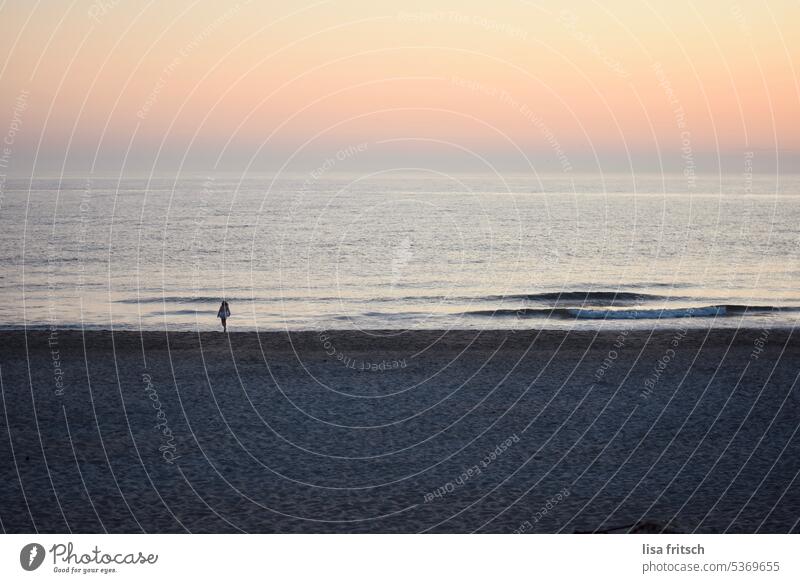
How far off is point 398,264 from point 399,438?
54.4m

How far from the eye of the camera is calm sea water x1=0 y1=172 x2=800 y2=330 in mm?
46000

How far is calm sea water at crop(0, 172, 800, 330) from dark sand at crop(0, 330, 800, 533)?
11777 millimetres

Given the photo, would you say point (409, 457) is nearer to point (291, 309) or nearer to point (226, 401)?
point (226, 401)

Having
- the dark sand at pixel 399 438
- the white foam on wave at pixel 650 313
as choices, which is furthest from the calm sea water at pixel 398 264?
the dark sand at pixel 399 438

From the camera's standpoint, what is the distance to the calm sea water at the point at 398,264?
4600cm

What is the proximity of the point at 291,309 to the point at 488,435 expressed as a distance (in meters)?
28.9

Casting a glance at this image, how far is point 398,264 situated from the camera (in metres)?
74.8

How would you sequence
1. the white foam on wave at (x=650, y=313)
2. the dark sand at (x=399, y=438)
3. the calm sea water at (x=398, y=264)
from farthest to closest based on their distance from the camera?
the calm sea water at (x=398, y=264)
the white foam on wave at (x=650, y=313)
the dark sand at (x=399, y=438)

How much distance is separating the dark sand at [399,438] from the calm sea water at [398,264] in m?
11.8

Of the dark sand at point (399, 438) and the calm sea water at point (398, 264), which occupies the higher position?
the calm sea water at point (398, 264)

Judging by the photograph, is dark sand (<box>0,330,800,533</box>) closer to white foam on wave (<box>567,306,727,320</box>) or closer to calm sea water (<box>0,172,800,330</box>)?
white foam on wave (<box>567,306,727,320</box>)

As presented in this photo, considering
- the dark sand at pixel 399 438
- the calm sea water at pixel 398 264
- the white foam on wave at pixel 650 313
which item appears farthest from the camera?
the calm sea water at pixel 398 264

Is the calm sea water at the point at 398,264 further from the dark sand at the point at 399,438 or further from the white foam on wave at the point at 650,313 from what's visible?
the dark sand at the point at 399,438

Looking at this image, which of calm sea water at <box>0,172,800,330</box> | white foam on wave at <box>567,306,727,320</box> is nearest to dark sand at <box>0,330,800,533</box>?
white foam on wave at <box>567,306,727,320</box>
